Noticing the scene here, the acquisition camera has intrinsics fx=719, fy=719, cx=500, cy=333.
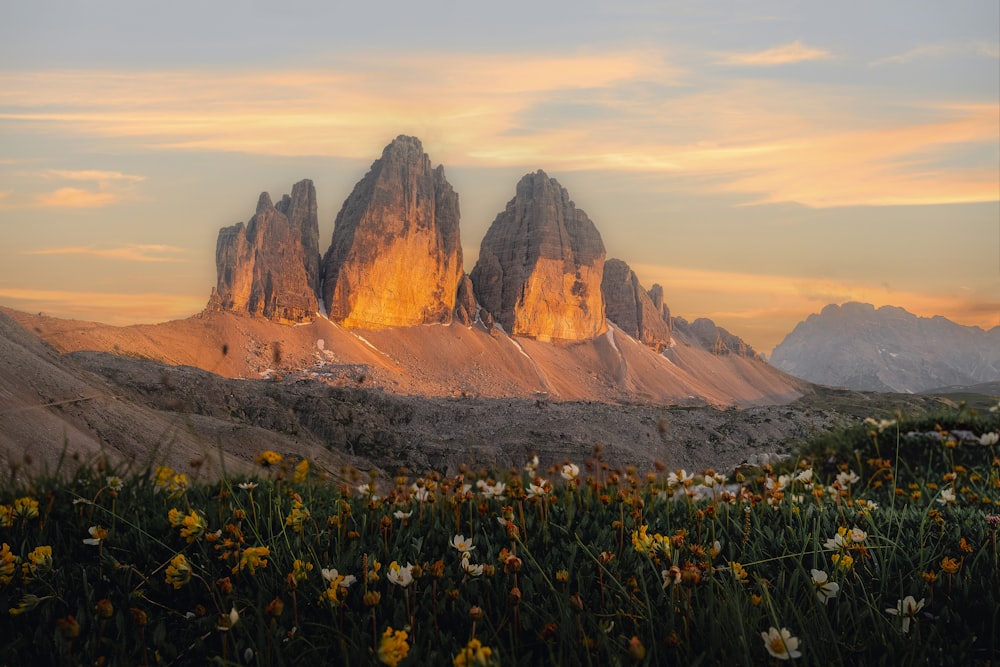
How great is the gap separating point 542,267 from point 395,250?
110 feet

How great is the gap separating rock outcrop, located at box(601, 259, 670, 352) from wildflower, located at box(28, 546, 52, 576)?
172945mm

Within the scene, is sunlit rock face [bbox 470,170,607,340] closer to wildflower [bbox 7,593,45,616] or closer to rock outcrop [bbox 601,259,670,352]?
rock outcrop [bbox 601,259,670,352]

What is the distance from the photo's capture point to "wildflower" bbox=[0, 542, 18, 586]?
164 inches

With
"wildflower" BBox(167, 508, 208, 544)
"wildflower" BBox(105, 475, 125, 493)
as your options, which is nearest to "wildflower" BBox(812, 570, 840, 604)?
"wildflower" BBox(167, 508, 208, 544)

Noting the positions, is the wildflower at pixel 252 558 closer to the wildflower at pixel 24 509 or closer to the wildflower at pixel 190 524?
the wildflower at pixel 190 524

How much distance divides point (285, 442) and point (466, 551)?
22.0m

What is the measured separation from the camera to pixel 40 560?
3973 mm

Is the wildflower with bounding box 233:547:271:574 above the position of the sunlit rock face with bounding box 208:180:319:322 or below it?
below

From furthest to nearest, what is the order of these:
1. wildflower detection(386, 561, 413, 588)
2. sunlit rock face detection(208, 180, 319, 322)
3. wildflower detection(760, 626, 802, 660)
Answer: sunlit rock face detection(208, 180, 319, 322)
wildflower detection(386, 561, 413, 588)
wildflower detection(760, 626, 802, 660)

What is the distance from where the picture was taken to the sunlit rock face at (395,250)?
12394cm

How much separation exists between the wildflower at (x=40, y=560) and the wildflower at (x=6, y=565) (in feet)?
0.32

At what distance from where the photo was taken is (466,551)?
158 inches

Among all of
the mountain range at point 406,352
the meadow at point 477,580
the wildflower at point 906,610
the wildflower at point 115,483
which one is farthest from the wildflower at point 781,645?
the mountain range at point 406,352

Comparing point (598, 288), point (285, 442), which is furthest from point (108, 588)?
point (598, 288)
